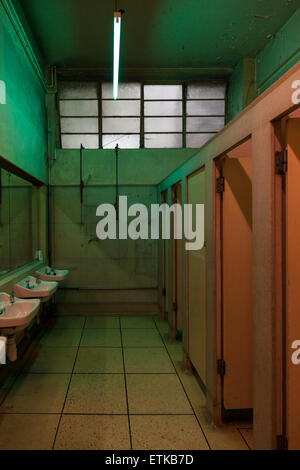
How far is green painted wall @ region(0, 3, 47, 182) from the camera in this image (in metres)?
3.18

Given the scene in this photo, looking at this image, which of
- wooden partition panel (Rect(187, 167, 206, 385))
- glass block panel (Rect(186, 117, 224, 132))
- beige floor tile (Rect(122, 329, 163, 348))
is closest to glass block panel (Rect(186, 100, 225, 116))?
glass block panel (Rect(186, 117, 224, 132))

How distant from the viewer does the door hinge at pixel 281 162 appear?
1.52m

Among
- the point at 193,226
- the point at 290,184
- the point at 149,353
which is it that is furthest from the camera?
the point at 149,353

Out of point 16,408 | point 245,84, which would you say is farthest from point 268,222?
point 245,84

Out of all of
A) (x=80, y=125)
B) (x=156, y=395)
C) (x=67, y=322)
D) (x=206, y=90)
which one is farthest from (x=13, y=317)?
(x=206, y=90)

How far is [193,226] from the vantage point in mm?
3125

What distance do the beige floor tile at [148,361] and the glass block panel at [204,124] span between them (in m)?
3.80

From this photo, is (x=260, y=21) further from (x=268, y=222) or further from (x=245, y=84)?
(x=268, y=222)

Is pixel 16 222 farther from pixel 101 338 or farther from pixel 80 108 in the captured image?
pixel 80 108

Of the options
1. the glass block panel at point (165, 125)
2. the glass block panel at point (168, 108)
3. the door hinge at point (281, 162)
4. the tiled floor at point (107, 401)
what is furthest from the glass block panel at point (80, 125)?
the door hinge at point (281, 162)

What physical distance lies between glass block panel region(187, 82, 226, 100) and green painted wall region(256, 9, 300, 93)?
0.84 m

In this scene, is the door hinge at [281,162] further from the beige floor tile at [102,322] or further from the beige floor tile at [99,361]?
the beige floor tile at [102,322]

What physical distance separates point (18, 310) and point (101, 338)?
1629mm
